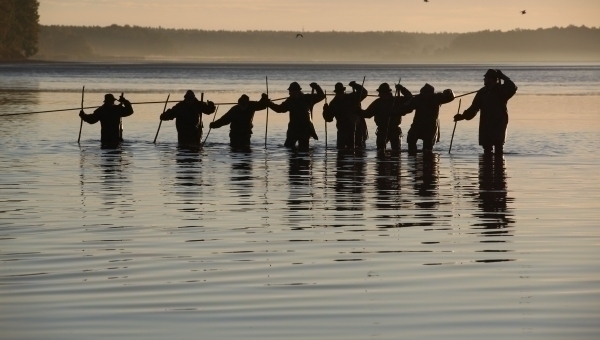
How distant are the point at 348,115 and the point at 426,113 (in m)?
2.09

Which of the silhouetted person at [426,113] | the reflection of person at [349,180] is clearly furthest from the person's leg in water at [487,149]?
the reflection of person at [349,180]

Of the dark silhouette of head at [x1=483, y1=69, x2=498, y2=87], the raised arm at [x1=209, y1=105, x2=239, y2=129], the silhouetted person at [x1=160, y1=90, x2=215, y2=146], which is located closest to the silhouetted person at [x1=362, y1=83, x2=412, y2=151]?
the raised arm at [x1=209, y1=105, x2=239, y2=129]

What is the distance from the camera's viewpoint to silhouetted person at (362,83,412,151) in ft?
85.2

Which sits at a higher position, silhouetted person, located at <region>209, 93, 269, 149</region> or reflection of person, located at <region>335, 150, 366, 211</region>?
silhouetted person, located at <region>209, 93, 269, 149</region>

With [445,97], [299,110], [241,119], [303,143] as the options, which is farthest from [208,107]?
[445,97]

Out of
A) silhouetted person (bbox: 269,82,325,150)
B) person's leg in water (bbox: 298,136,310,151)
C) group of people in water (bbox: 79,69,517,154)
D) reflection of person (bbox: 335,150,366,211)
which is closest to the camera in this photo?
reflection of person (bbox: 335,150,366,211)

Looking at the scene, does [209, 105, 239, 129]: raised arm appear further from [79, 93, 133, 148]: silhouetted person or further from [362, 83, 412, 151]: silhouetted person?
[362, 83, 412, 151]: silhouetted person

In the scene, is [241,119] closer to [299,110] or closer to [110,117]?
[299,110]

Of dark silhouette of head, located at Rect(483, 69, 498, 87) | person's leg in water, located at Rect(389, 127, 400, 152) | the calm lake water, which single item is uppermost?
dark silhouette of head, located at Rect(483, 69, 498, 87)

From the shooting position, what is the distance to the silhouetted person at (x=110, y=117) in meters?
26.4

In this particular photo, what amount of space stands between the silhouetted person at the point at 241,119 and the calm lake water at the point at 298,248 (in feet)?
8.49

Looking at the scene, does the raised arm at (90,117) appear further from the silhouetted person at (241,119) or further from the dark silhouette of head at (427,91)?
the dark silhouette of head at (427,91)

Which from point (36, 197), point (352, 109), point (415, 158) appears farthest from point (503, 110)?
point (36, 197)

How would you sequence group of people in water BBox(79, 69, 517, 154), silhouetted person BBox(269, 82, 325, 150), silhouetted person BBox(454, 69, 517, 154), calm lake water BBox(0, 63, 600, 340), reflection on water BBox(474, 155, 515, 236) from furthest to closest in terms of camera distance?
silhouetted person BBox(269, 82, 325, 150) < group of people in water BBox(79, 69, 517, 154) < silhouetted person BBox(454, 69, 517, 154) < reflection on water BBox(474, 155, 515, 236) < calm lake water BBox(0, 63, 600, 340)
